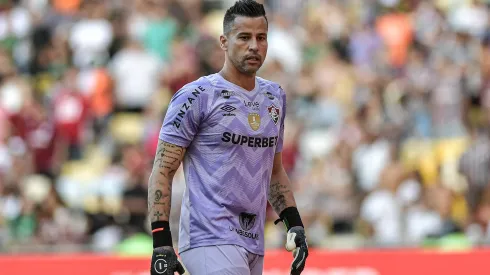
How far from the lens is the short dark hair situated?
6672 millimetres

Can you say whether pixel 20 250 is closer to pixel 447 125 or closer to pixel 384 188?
pixel 384 188

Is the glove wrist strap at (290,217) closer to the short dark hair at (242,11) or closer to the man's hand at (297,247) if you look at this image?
the man's hand at (297,247)

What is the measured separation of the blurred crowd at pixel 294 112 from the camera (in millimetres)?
13258

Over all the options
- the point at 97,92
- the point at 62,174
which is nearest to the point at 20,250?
the point at 62,174

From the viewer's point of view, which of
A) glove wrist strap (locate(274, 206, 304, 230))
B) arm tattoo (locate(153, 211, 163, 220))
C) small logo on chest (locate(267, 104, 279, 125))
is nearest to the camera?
arm tattoo (locate(153, 211, 163, 220))

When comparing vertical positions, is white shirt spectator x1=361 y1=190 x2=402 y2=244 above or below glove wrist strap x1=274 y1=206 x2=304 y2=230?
above

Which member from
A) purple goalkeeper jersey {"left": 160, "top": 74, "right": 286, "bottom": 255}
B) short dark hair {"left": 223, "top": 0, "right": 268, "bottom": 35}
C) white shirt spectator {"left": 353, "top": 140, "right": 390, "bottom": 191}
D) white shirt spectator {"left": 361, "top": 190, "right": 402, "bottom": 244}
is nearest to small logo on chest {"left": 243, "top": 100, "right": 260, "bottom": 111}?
purple goalkeeper jersey {"left": 160, "top": 74, "right": 286, "bottom": 255}

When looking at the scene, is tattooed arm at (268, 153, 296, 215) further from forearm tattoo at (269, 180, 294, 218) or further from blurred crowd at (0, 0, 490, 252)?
blurred crowd at (0, 0, 490, 252)

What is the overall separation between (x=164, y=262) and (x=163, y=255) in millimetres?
43

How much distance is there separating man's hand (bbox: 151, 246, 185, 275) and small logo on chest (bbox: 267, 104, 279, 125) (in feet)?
3.53

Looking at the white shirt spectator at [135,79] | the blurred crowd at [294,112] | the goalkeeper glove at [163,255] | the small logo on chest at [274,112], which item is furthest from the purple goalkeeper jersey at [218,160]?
the white shirt spectator at [135,79]

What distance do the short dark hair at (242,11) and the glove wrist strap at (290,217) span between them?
122 cm

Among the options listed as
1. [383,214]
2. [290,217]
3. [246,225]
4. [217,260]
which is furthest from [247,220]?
[383,214]

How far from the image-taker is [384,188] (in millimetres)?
13430
